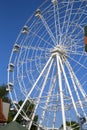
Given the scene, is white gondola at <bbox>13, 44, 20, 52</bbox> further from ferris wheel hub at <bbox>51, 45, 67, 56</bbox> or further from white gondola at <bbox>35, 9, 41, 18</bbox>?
ferris wheel hub at <bbox>51, 45, 67, 56</bbox>

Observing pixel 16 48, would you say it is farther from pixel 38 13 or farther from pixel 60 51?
pixel 60 51

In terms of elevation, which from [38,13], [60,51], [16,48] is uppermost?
[38,13]

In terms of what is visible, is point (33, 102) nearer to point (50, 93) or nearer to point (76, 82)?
point (50, 93)

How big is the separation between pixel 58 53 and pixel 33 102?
536cm

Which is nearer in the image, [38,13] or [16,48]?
[38,13]

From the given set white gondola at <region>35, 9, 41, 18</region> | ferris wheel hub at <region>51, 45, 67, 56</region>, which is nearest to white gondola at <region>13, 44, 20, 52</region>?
white gondola at <region>35, 9, 41, 18</region>

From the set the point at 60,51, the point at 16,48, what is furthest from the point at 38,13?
the point at 60,51

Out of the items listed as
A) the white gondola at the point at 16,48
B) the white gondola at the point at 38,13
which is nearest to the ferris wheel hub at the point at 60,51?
the white gondola at the point at 38,13

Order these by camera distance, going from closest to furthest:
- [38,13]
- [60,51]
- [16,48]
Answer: [60,51]
[38,13]
[16,48]

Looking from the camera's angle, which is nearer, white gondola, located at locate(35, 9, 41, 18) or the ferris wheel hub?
the ferris wheel hub

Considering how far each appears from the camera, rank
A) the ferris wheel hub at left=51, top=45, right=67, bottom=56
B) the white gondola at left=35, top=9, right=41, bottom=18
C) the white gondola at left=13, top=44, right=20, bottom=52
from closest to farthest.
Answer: the ferris wheel hub at left=51, top=45, right=67, bottom=56
the white gondola at left=35, top=9, right=41, bottom=18
the white gondola at left=13, top=44, right=20, bottom=52

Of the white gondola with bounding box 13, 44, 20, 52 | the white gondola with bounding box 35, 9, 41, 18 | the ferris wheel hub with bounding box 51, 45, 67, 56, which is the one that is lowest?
the ferris wheel hub with bounding box 51, 45, 67, 56

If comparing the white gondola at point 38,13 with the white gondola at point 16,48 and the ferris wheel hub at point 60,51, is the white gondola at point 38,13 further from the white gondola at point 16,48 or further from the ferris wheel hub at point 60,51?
the ferris wheel hub at point 60,51

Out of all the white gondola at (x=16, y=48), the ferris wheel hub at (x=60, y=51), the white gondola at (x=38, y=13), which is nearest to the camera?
the ferris wheel hub at (x=60, y=51)
